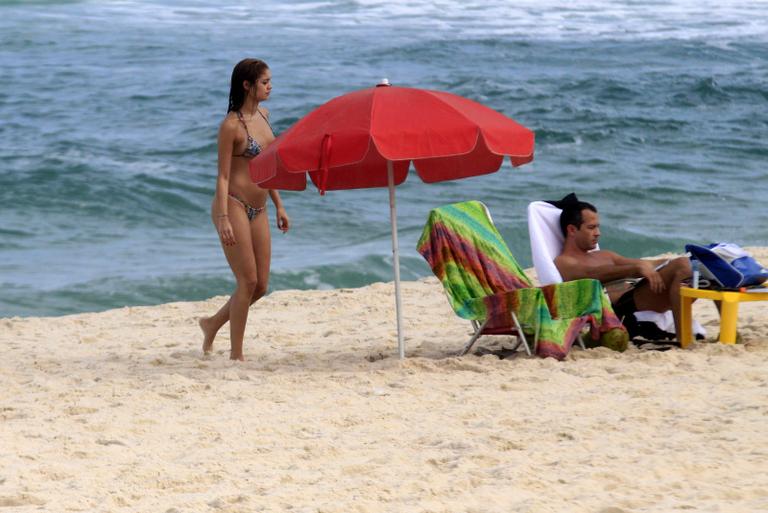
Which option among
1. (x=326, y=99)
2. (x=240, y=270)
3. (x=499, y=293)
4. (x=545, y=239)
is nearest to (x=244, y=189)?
(x=240, y=270)

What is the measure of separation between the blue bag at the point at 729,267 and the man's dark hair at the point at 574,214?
26.0 inches

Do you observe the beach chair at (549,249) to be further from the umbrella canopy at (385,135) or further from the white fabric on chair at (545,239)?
the umbrella canopy at (385,135)

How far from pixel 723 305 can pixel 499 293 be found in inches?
47.1

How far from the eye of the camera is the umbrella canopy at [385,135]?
19.5 ft

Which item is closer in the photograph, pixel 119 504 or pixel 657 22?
pixel 119 504

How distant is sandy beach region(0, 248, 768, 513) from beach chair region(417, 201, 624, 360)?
159 mm

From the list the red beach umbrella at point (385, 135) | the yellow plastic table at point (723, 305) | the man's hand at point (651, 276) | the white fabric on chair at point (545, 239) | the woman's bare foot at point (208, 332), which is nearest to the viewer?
the red beach umbrella at point (385, 135)

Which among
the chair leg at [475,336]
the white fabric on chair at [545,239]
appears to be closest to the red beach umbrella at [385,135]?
the white fabric on chair at [545,239]

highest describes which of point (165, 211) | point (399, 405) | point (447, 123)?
point (447, 123)

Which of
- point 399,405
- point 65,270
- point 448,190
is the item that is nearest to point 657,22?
point 448,190

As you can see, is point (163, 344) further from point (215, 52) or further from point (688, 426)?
point (215, 52)

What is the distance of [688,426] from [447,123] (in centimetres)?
198

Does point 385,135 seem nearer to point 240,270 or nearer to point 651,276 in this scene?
point 240,270

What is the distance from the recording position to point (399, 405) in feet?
18.6
